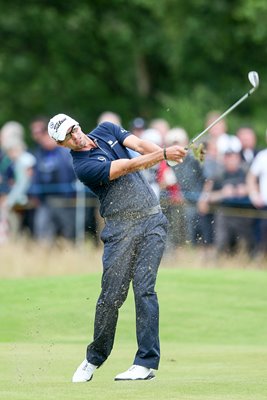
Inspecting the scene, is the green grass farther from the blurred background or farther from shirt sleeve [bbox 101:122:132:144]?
the blurred background

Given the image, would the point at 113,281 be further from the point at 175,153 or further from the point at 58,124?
the point at 58,124

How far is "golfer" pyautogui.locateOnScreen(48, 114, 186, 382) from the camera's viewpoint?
1105cm

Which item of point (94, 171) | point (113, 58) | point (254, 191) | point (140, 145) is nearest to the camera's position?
point (94, 171)

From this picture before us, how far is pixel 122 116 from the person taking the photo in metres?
35.4

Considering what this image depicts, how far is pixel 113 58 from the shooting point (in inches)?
1446

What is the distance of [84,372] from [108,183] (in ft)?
4.83

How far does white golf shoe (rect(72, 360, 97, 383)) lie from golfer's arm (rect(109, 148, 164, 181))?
1481 mm

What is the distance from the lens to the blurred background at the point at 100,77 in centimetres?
2055

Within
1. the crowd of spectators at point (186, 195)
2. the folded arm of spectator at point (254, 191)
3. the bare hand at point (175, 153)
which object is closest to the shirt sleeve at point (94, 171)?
the bare hand at point (175, 153)

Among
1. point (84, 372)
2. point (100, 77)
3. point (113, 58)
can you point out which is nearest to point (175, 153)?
point (84, 372)

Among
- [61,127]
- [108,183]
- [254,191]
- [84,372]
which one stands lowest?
[84,372]

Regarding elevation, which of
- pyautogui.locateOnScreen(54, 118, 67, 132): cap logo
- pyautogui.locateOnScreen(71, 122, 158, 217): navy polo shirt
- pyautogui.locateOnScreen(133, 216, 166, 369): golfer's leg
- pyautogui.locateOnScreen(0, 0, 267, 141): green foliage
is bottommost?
pyautogui.locateOnScreen(133, 216, 166, 369): golfer's leg

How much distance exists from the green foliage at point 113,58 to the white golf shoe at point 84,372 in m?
21.4

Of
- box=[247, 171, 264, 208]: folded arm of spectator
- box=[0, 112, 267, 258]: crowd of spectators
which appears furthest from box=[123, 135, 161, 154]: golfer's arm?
box=[247, 171, 264, 208]: folded arm of spectator
